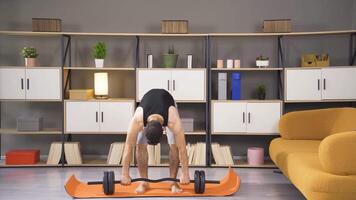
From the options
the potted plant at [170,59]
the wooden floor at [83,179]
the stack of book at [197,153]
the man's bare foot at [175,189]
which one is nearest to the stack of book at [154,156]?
the wooden floor at [83,179]

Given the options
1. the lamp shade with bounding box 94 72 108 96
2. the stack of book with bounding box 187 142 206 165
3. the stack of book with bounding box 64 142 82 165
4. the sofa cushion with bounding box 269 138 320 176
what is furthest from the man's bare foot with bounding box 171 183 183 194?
the lamp shade with bounding box 94 72 108 96

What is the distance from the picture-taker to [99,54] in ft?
20.1

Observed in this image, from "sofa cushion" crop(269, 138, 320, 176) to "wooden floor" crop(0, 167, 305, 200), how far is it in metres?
0.31

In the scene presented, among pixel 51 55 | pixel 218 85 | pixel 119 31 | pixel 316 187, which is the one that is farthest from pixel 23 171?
pixel 316 187

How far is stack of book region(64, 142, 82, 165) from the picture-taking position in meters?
6.09

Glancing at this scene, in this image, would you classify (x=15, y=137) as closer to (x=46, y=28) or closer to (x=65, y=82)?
(x=65, y=82)

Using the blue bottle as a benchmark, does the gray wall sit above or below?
above

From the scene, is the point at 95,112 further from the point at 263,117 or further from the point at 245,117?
the point at 263,117

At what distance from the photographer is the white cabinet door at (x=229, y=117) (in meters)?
6.01

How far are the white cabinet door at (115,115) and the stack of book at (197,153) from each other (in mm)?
925

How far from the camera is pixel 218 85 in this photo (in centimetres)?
618

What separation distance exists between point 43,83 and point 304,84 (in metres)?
3.42

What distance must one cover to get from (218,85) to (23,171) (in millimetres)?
2778

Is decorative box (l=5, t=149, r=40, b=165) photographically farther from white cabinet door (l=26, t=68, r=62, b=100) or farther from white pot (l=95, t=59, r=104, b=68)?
white pot (l=95, t=59, r=104, b=68)
